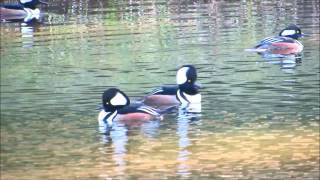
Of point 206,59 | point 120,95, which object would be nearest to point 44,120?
point 120,95

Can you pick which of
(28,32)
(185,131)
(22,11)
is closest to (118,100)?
(185,131)

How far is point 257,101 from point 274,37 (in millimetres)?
6235

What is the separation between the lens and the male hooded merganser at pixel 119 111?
54.9 ft

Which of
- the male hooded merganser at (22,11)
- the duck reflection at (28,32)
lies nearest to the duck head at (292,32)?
the duck reflection at (28,32)

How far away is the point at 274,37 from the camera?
23703 millimetres

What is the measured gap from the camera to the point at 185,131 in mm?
15711

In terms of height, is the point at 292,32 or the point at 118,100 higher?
the point at 292,32

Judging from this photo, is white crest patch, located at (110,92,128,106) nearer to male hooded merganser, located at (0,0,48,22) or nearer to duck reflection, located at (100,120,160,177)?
duck reflection, located at (100,120,160,177)

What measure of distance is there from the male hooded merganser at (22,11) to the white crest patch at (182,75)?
14617 mm

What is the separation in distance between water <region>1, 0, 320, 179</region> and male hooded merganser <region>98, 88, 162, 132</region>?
19cm

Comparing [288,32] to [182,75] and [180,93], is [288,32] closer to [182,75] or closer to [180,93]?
[182,75]

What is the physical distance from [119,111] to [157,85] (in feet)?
8.52

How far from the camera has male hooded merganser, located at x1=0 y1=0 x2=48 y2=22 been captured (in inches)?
1315

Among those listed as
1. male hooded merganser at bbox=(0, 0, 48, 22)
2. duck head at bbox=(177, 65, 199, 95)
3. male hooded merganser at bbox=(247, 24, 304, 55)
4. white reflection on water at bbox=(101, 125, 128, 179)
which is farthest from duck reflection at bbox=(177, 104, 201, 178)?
male hooded merganser at bbox=(0, 0, 48, 22)
